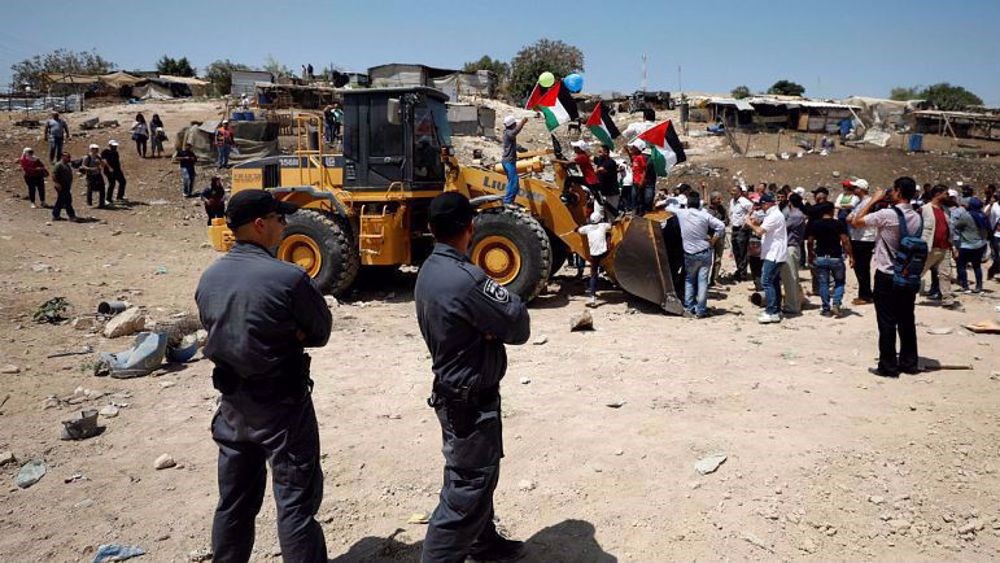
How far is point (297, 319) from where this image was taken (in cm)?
260

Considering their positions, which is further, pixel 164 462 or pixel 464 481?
pixel 164 462

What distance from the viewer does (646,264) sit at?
7.71m

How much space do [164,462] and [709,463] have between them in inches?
131

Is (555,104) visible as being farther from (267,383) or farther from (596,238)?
(267,383)

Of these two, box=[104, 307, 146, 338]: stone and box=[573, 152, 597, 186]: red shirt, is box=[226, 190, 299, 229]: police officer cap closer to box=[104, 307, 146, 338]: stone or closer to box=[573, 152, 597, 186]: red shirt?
box=[104, 307, 146, 338]: stone

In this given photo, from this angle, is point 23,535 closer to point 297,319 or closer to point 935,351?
point 297,319

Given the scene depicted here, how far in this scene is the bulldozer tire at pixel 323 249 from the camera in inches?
325

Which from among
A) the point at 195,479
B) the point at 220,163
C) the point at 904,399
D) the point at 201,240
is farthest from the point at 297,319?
the point at 220,163

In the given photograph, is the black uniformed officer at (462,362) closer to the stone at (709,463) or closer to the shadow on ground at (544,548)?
the shadow on ground at (544,548)

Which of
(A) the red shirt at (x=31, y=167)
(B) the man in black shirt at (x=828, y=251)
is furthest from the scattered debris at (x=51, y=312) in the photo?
(B) the man in black shirt at (x=828, y=251)

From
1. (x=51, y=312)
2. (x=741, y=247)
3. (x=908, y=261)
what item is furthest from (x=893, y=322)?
(x=51, y=312)

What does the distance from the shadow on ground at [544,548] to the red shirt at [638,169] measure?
651cm

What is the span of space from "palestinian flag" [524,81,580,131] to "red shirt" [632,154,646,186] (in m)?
1.15

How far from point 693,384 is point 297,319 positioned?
370 centimetres
